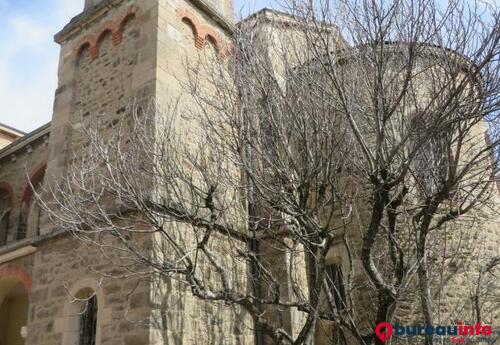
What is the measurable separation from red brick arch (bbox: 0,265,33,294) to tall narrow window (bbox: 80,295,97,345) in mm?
2429

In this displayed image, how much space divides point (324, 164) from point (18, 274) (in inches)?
266

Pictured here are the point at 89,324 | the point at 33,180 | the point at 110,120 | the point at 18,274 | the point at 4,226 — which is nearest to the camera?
the point at 89,324

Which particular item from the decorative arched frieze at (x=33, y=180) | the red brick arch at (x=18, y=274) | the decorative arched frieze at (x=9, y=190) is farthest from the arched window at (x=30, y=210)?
the red brick arch at (x=18, y=274)

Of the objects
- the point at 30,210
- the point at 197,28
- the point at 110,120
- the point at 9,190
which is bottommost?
the point at 30,210

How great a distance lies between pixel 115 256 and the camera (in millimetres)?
6316

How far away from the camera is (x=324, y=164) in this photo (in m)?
4.98

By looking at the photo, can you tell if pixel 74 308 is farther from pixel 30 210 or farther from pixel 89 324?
pixel 30 210

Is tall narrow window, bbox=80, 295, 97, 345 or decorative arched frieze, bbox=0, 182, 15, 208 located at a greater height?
decorative arched frieze, bbox=0, 182, 15, 208

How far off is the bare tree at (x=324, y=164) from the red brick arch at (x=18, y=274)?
2.18m

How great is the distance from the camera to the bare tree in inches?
174

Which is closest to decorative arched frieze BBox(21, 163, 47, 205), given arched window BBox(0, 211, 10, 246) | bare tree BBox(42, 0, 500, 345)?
arched window BBox(0, 211, 10, 246)

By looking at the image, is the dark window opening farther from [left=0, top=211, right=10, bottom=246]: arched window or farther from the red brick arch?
the red brick arch

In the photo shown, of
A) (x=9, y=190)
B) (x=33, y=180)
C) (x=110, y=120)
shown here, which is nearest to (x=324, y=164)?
(x=110, y=120)

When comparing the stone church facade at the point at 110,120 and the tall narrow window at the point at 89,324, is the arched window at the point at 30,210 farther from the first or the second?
the tall narrow window at the point at 89,324
